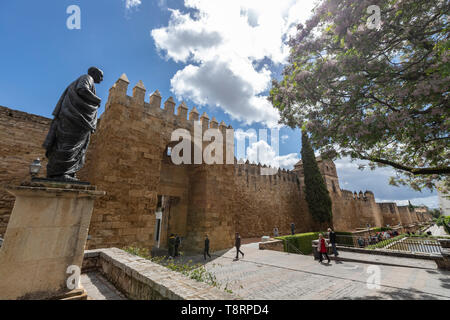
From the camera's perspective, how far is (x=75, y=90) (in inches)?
144

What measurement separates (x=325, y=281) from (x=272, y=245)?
7185 mm

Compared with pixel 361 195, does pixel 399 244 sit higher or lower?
lower

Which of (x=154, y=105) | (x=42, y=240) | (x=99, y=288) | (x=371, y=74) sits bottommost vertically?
(x=99, y=288)

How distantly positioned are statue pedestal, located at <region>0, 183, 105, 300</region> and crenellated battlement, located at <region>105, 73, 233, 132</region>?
7023 millimetres

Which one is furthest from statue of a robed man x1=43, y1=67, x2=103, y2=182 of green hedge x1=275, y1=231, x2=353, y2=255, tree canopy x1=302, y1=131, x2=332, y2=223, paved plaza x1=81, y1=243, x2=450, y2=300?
tree canopy x1=302, y1=131, x2=332, y2=223

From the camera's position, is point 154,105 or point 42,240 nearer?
point 42,240

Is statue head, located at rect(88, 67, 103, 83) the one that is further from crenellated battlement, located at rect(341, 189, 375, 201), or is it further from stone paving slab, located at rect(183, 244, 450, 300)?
crenellated battlement, located at rect(341, 189, 375, 201)

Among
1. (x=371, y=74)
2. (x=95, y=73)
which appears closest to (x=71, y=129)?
(x=95, y=73)

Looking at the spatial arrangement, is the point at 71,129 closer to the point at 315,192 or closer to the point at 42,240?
the point at 42,240

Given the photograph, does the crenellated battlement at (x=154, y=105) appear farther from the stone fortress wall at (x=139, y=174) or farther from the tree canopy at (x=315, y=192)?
the tree canopy at (x=315, y=192)

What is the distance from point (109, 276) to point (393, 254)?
13.3 meters

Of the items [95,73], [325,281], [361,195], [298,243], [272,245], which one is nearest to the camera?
[95,73]

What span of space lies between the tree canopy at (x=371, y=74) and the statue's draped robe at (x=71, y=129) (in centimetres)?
549

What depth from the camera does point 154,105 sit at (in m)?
10.0
